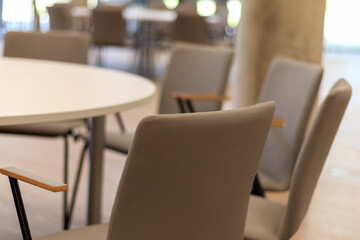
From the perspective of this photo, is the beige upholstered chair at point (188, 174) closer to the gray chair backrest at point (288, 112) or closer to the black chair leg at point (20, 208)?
the black chair leg at point (20, 208)

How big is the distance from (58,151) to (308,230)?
2.06m

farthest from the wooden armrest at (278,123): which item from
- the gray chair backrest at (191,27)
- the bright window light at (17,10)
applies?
the bright window light at (17,10)

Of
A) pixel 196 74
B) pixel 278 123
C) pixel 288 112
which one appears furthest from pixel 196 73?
pixel 278 123

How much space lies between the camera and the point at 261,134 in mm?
1358

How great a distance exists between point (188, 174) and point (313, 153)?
0.57 meters

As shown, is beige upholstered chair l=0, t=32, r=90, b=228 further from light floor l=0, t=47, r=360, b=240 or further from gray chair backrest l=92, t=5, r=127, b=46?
gray chair backrest l=92, t=5, r=127, b=46

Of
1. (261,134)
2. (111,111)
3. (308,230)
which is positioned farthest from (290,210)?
(308,230)

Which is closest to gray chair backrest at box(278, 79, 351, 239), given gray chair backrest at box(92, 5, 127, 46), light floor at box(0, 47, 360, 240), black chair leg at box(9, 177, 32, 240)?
black chair leg at box(9, 177, 32, 240)

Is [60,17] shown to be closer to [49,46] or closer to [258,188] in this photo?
[49,46]

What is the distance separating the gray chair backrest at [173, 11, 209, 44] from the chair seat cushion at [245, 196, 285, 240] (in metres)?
5.36

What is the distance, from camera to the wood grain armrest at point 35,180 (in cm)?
133

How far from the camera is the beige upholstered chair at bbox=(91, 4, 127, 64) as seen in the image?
7.39 m

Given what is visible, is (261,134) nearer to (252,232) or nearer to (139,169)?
(139,169)

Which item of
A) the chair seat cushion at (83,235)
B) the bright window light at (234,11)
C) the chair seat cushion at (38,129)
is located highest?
the chair seat cushion at (83,235)
